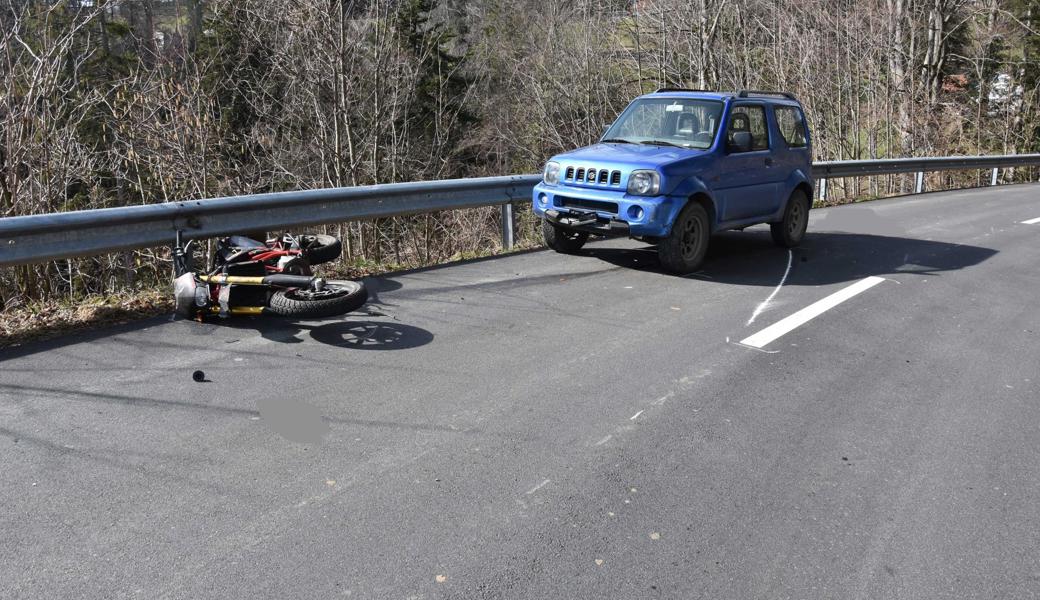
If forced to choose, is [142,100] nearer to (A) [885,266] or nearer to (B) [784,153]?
(B) [784,153]

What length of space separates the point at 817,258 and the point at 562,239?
3.22 meters

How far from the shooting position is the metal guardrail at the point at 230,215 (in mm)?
6719

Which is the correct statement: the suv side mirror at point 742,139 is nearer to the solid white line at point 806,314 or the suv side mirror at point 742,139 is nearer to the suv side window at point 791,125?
the suv side window at point 791,125

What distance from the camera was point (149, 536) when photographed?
12.1ft

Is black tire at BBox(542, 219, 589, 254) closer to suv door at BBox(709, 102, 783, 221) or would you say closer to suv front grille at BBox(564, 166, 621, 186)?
suv front grille at BBox(564, 166, 621, 186)

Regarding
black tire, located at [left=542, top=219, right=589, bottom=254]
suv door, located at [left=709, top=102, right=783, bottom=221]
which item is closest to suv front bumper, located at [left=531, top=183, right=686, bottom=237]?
black tire, located at [left=542, top=219, right=589, bottom=254]

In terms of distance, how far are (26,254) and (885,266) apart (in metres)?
8.94

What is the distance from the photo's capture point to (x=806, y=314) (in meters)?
7.84

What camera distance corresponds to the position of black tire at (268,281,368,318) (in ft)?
20.8

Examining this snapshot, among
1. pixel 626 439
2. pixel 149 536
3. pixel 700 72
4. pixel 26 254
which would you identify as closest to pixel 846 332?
pixel 626 439

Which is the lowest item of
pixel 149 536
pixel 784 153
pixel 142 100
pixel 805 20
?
pixel 149 536

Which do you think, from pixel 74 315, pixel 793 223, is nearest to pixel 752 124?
pixel 793 223

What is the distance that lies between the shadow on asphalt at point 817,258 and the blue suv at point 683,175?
38 centimetres

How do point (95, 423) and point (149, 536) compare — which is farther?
point (95, 423)
